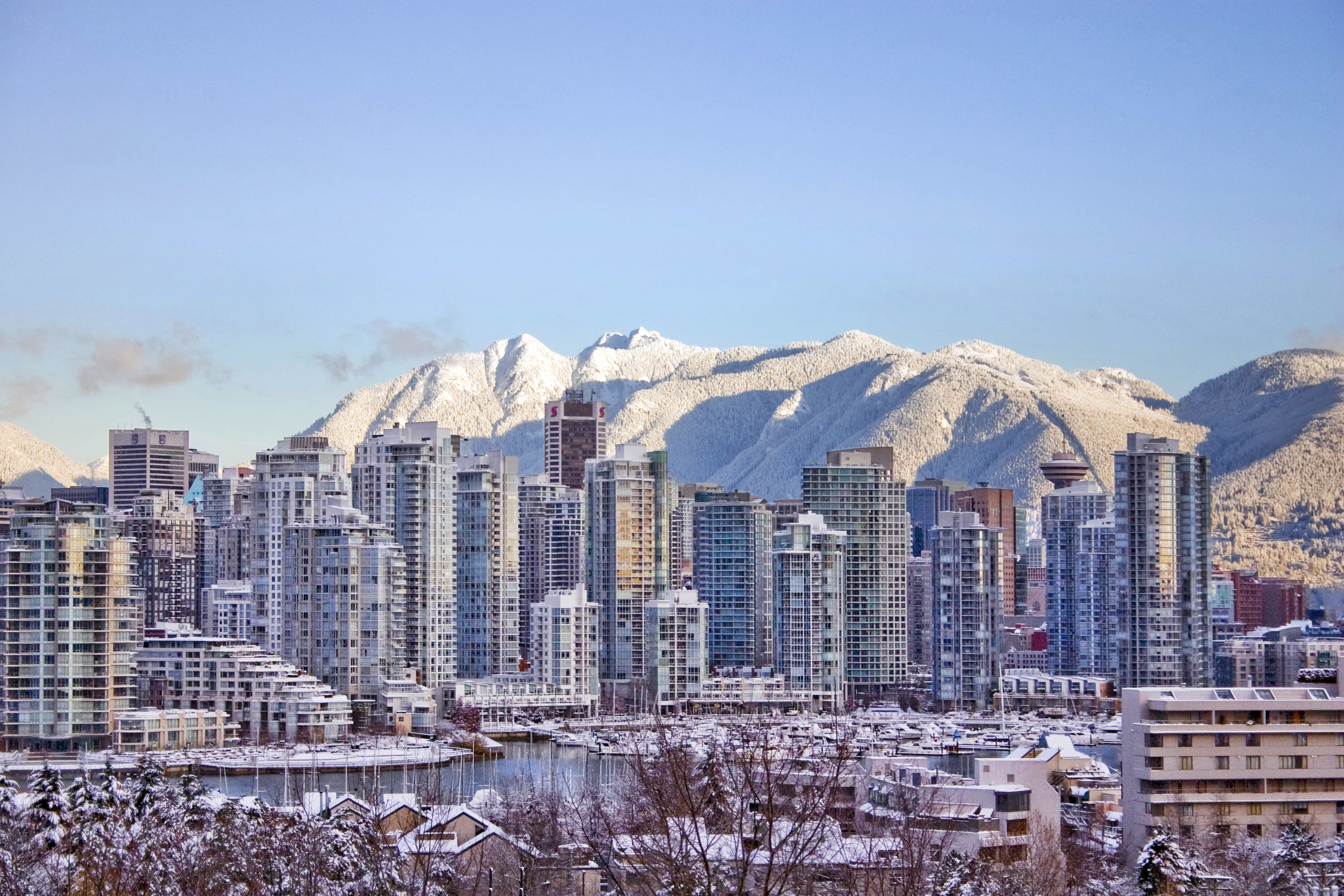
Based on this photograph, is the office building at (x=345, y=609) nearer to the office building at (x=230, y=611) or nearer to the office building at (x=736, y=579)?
the office building at (x=230, y=611)

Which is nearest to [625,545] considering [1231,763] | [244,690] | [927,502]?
[244,690]

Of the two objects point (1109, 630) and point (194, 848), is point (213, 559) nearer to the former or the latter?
point (1109, 630)

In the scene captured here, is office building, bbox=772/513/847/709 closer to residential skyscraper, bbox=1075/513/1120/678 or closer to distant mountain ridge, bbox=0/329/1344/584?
residential skyscraper, bbox=1075/513/1120/678

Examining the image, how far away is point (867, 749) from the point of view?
42469mm

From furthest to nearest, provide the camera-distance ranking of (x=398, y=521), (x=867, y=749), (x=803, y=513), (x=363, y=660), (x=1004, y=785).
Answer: (x=803, y=513)
(x=398, y=521)
(x=363, y=660)
(x=867, y=749)
(x=1004, y=785)

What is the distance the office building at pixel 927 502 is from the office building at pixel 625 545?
30.6 metres

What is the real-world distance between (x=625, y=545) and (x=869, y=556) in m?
8.11

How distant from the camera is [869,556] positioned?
70.8 metres

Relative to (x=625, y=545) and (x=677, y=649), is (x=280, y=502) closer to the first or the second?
(x=625, y=545)

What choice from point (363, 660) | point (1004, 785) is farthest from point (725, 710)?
point (1004, 785)

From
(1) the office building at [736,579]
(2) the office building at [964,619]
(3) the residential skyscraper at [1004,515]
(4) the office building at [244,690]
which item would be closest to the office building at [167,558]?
(1) the office building at [736,579]

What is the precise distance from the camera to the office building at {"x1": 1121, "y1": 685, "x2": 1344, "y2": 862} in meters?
23.9

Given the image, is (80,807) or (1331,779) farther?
(1331,779)

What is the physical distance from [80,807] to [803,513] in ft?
168
